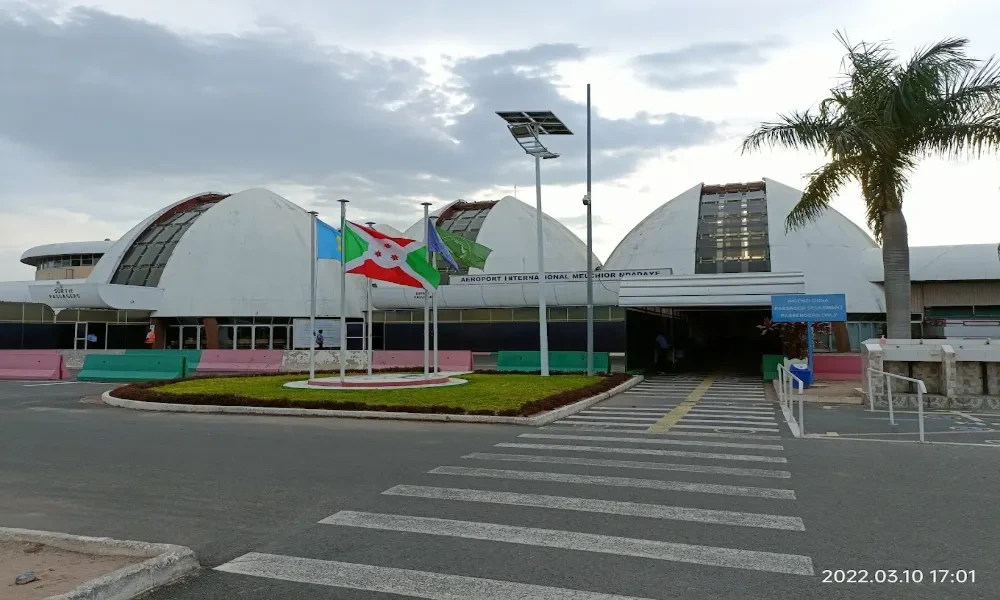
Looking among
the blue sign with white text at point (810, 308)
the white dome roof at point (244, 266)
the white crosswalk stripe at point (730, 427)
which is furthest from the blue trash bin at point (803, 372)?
the white dome roof at point (244, 266)

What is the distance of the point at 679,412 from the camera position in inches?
597

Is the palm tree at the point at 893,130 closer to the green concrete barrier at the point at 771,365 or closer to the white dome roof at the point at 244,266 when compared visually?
the green concrete barrier at the point at 771,365

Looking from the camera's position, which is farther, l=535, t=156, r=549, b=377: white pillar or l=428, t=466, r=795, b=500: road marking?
l=535, t=156, r=549, b=377: white pillar

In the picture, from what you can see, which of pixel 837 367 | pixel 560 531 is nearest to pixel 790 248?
pixel 837 367

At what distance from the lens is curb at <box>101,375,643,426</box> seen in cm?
1330

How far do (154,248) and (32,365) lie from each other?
2019 centimetres

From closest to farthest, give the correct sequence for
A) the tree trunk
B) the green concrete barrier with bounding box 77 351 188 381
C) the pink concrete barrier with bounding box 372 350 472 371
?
the tree trunk
the green concrete barrier with bounding box 77 351 188 381
the pink concrete barrier with bounding box 372 350 472 371

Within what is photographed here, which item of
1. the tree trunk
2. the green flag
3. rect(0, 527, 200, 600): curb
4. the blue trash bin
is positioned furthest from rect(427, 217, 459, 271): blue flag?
rect(0, 527, 200, 600): curb

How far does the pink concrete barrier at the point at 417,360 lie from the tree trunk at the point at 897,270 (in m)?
15.2

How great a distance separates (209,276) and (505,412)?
33.4 meters

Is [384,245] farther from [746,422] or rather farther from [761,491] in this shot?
[761,491]

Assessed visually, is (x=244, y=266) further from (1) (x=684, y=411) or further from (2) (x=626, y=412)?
(1) (x=684, y=411)

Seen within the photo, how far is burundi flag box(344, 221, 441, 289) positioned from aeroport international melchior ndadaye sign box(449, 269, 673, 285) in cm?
1193

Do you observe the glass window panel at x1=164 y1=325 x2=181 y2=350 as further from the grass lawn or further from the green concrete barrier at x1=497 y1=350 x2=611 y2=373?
the green concrete barrier at x1=497 y1=350 x2=611 y2=373
